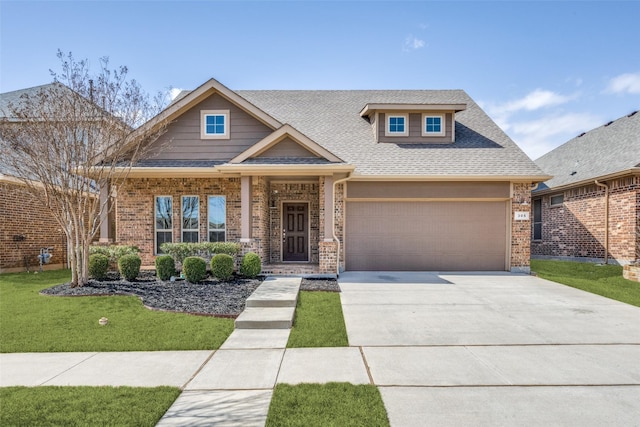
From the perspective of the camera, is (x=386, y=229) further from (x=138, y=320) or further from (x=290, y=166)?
(x=138, y=320)

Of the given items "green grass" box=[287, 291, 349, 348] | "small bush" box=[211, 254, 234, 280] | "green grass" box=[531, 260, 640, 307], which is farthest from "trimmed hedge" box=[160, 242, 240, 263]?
"green grass" box=[531, 260, 640, 307]

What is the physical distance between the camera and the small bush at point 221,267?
29.7ft

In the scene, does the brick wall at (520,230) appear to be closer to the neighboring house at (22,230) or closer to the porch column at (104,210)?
the porch column at (104,210)

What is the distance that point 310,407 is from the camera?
3.02 meters

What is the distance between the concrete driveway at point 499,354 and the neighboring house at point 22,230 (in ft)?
36.6

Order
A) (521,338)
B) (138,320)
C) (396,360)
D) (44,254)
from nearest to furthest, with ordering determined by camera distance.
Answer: (396,360) → (521,338) → (138,320) → (44,254)

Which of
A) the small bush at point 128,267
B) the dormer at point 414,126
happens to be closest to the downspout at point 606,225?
the dormer at point 414,126

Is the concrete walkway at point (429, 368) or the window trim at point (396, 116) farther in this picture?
the window trim at point (396, 116)

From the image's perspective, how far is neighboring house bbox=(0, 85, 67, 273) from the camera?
10.9 meters

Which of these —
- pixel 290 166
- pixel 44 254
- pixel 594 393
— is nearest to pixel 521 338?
pixel 594 393

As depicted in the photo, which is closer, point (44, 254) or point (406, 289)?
point (406, 289)

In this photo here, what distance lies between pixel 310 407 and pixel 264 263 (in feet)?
25.9

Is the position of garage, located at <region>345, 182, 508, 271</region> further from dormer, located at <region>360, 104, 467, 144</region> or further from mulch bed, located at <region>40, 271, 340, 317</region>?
dormer, located at <region>360, 104, 467, 144</region>

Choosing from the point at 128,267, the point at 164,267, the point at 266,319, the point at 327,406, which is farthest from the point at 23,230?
the point at 327,406
